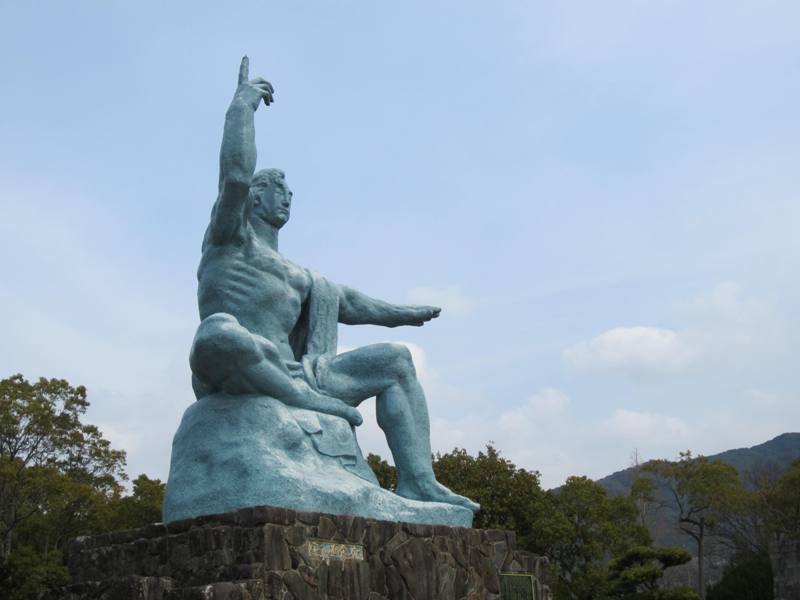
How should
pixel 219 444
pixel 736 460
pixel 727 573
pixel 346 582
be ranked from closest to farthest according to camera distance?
pixel 346 582 < pixel 219 444 < pixel 727 573 < pixel 736 460

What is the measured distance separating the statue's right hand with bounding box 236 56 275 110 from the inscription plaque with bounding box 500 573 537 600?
12.6 feet

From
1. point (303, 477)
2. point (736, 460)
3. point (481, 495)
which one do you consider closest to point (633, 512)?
point (481, 495)

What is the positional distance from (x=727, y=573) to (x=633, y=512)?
4816mm

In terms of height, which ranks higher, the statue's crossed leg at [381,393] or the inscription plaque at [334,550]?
the statue's crossed leg at [381,393]

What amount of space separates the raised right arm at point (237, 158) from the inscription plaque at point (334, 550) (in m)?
2.35

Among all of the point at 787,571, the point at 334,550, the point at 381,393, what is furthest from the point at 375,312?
the point at 787,571

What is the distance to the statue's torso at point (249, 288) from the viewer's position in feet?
22.9

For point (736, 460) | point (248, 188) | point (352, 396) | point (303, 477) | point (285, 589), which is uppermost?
point (736, 460)

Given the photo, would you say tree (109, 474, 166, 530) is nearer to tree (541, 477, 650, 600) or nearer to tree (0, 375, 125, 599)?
tree (0, 375, 125, 599)

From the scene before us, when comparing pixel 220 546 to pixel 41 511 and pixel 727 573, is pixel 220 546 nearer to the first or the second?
pixel 41 511

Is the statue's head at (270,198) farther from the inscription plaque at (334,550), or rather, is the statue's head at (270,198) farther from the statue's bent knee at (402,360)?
the inscription plaque at (334,550)

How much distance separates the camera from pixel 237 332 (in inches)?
248

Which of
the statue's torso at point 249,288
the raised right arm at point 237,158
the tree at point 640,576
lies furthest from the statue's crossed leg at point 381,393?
the tree at point 640,576

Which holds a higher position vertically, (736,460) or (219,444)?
(736,460)
